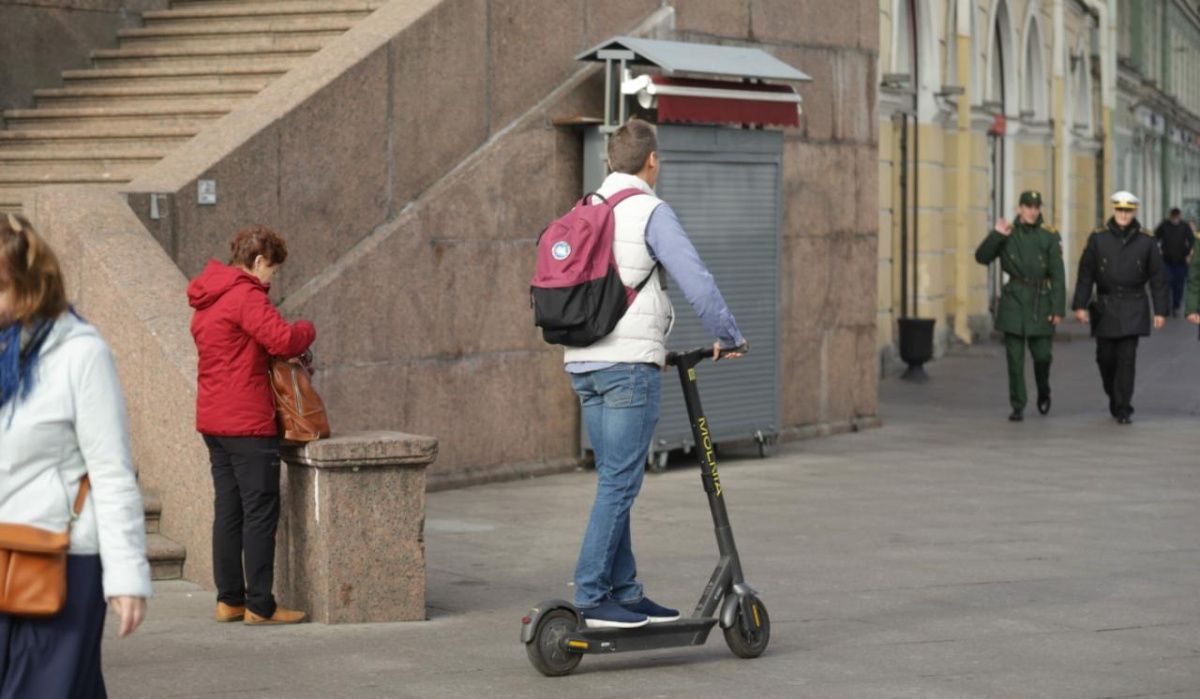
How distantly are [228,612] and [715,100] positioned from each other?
602 cm

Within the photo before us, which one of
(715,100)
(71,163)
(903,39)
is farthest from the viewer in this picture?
(903,39)

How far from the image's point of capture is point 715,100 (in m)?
13.1

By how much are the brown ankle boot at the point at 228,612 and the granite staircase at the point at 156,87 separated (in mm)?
4748

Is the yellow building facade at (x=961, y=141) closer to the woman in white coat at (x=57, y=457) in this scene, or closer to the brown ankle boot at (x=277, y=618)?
the brown ankle boot at (x=277, y=618)

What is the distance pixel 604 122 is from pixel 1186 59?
204 ft

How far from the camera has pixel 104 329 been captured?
9.39 meters

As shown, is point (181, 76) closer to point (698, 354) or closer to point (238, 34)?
point (238, 34)

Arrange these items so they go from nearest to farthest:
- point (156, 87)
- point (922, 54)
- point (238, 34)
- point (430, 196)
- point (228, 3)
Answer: point (430, 196) → point (156, 87) → point (238, 34) → point (228, 3) → point (922, 54)

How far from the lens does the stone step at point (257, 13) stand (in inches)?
557

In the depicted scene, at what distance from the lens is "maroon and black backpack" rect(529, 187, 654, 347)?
6.97m

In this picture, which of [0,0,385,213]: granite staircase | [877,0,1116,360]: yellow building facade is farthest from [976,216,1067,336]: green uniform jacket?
[0,0,385,213]: granite staircase

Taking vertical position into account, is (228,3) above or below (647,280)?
above

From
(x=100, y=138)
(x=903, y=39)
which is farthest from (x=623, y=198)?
(x=903, y=39)

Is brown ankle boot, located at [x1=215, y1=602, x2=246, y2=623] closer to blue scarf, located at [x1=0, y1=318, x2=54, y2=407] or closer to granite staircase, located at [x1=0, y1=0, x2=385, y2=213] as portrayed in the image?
blue scarf, located at [x1=0, y1=318, x2=54, y2=407]
